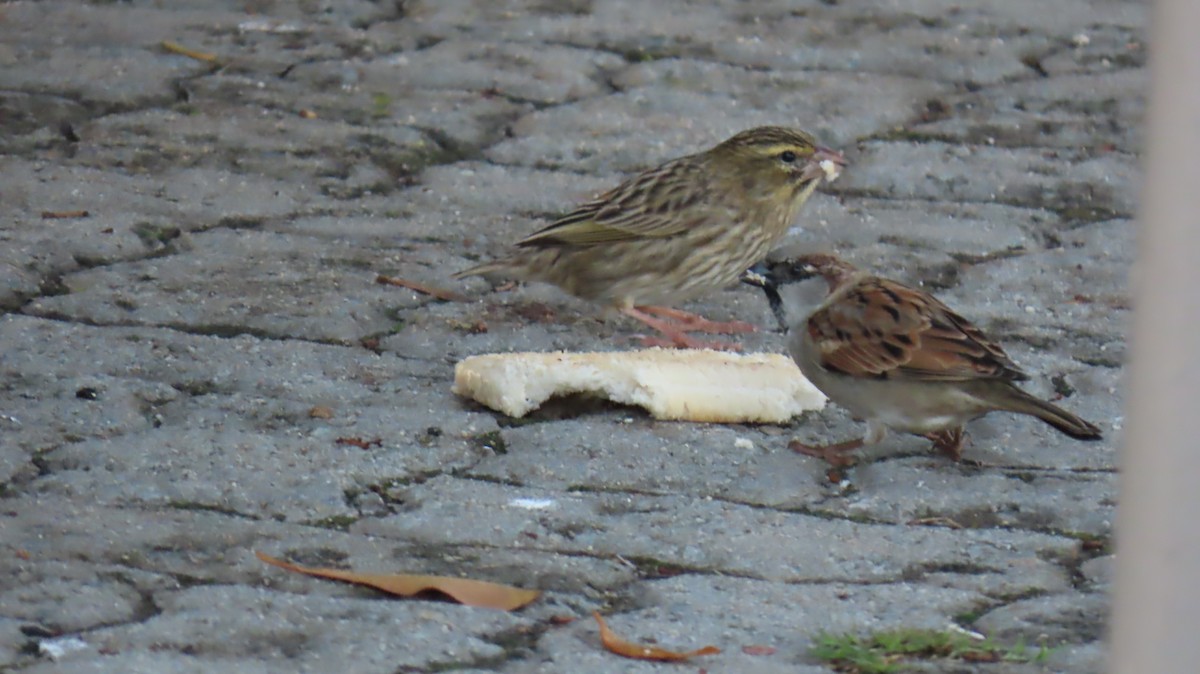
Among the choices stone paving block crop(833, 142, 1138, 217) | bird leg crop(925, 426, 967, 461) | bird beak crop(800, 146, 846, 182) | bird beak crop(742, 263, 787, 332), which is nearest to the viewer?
bird leg crop(925, 426, 967, 461)

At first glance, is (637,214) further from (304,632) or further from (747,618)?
(304,632)

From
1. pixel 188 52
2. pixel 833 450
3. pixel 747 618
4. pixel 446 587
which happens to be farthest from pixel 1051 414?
pixel 188 52

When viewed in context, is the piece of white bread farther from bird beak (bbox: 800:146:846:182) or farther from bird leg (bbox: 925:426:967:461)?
bird beak (bbox: 800:146:846:182)

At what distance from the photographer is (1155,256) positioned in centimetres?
112

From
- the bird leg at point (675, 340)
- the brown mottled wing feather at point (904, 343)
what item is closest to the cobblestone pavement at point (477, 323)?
the bird leg at point (675, 340)

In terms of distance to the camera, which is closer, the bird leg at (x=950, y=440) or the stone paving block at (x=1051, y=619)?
the stone paving block at (x=1051, y=619)

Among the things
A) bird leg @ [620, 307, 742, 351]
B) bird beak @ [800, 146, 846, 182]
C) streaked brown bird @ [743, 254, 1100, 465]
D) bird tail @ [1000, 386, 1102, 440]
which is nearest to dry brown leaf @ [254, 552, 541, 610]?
streaked brown bird @ [743, 254, 1100, 465]

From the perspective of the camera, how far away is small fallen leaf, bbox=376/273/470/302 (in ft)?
17.2

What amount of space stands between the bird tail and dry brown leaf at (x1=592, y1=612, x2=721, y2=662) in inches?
51.8

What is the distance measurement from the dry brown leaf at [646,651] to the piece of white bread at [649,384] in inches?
54.2

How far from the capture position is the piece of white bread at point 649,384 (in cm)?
423

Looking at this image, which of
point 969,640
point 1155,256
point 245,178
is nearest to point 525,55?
point 245,178

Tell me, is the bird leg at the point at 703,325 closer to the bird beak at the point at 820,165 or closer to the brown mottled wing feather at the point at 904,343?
the bird beak at the point at 820,165

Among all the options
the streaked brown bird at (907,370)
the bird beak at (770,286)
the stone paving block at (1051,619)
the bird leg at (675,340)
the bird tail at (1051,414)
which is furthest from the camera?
the bird leg at (675,340)
